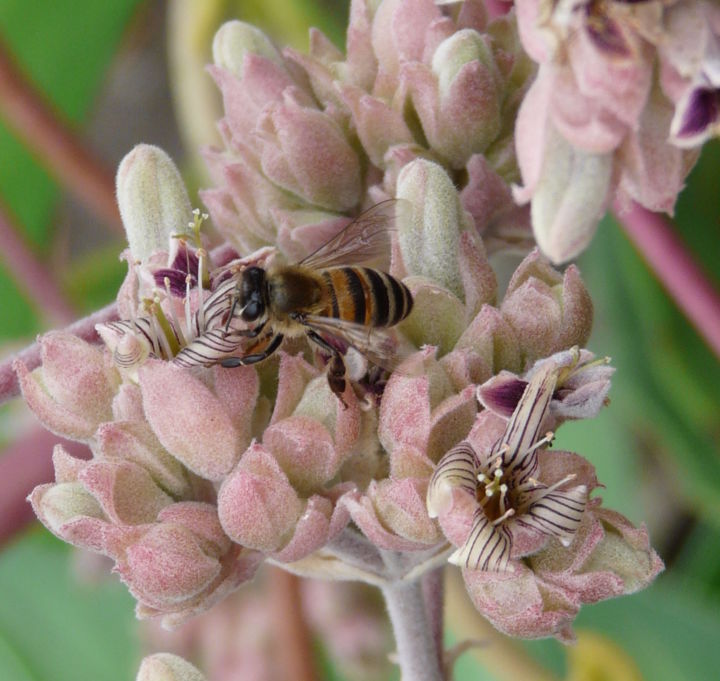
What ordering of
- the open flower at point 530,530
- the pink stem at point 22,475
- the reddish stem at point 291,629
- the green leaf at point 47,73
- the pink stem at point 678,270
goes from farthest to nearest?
the green leaf at point 47,73 < the reddish stem at point 291,629 < the pink stem at point 678,270 < the pink stem at point 22,475 < the open flower at point 530,530

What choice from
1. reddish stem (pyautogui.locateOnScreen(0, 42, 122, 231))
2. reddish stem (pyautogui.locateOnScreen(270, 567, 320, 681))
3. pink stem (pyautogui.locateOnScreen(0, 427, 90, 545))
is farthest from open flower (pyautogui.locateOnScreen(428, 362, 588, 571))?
reddish stem (pyautogui.locateOnScreen(0, 42, 122, 231))

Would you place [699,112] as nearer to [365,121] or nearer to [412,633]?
[365,121]

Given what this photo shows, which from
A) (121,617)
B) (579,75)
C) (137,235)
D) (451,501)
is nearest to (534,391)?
(451,501)

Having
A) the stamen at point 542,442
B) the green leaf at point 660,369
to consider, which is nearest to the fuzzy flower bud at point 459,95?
→ the stamen at point 542,442

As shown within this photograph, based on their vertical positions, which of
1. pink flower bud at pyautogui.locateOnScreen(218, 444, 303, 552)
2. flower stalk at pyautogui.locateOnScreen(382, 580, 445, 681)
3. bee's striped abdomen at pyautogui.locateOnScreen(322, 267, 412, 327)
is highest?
bee's striped abdomen at pyautogui.locateOnScreen(322, 267, 412, 327)

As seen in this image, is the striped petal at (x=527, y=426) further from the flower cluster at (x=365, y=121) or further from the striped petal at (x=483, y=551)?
the flower cluster at (x=365, y=121)

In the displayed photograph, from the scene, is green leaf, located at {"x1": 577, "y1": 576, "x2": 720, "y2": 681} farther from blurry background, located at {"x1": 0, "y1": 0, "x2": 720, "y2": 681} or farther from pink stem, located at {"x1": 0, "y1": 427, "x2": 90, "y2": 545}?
pink stem, located at {"x1": 0, "y1": 427, "x2": 90, "y2": 545}
